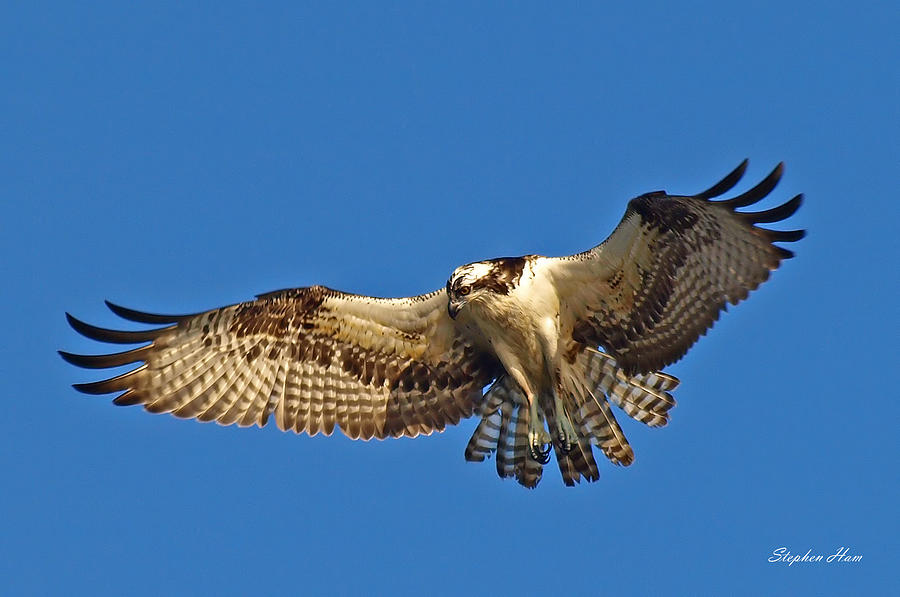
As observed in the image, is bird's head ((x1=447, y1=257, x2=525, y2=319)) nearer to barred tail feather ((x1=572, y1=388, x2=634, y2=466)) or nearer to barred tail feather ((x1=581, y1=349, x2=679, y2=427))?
barred tail feather ((x1=581, y1=349, x2=679, y2=427))

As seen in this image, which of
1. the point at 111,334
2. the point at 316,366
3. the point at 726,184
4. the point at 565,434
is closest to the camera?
the point at 726,184

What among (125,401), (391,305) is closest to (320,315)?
(391,305)

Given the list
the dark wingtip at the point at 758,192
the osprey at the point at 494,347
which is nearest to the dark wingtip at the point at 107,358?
the osprey at the point at 494,347

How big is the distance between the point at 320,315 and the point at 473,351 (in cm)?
155

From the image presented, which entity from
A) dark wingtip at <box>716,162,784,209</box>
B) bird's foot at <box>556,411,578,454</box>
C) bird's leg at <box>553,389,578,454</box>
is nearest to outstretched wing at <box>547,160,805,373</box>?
dark wingtip at <box>716,162,784,209</box>

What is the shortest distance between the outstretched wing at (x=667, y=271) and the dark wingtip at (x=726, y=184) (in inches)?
0.4

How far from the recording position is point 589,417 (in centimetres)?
1402

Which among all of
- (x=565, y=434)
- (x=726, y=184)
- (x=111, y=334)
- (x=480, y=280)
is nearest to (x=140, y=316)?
(x=111, y=334)

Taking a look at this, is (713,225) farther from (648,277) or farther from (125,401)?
(125,401)

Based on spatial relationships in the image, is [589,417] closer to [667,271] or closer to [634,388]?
[634,388]

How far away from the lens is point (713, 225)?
13.2 meters

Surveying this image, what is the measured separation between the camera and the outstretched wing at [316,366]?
1397 cm

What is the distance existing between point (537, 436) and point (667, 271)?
6.75 feet

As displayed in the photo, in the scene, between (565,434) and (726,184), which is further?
(565,434)
